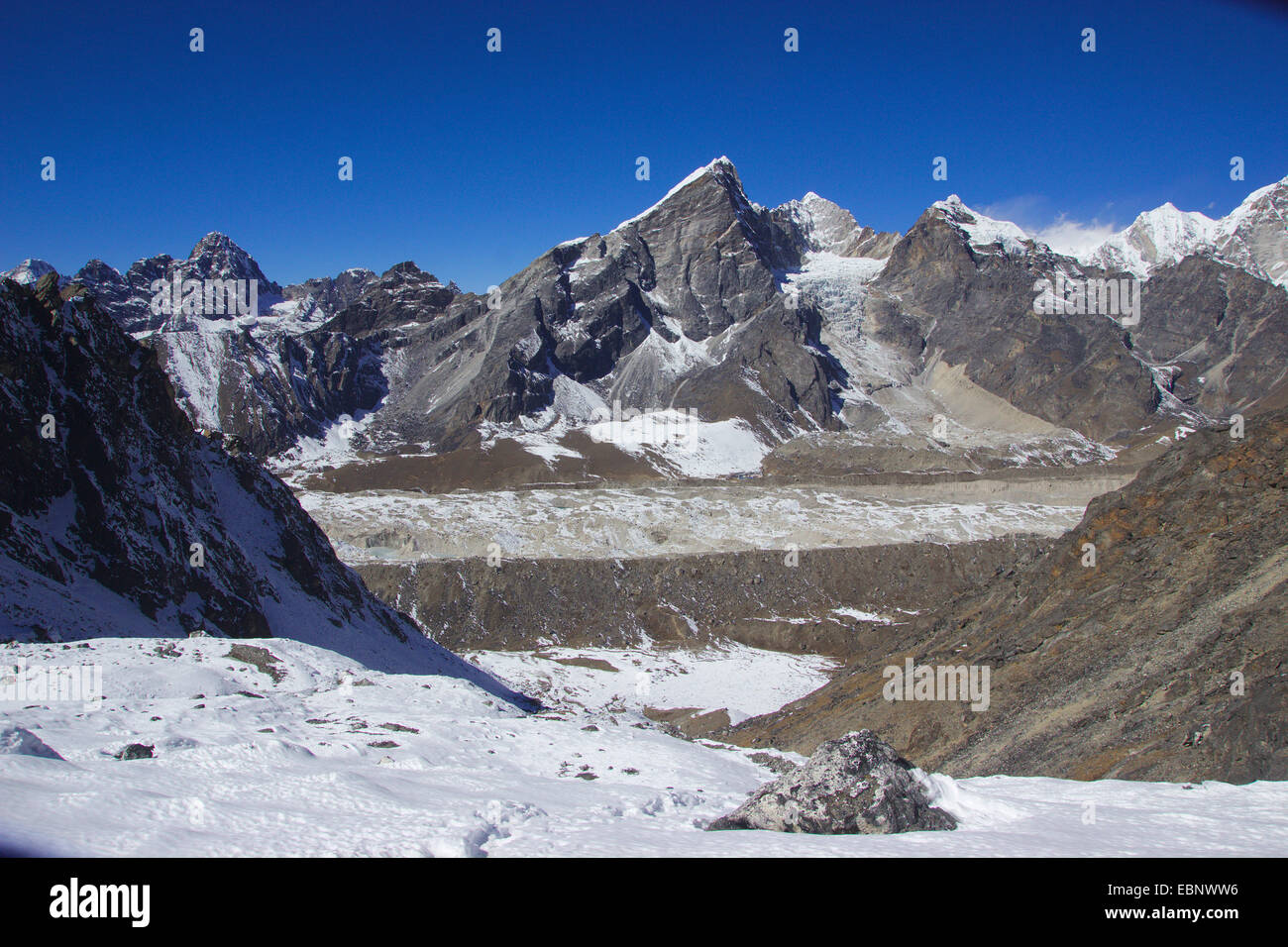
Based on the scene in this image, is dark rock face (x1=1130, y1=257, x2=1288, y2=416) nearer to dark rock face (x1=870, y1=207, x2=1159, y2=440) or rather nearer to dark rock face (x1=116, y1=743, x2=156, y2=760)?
dark rock face (x1=870, y1=207, x2=1159, y2=440)

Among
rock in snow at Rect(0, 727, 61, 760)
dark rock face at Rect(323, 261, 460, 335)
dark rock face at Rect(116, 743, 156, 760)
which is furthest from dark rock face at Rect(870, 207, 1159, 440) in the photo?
rock in snow at Rect(0, 727, 61, 760)

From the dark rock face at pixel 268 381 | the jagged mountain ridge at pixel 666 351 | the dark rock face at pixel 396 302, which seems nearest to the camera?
the dark rock face at pixel 268 381

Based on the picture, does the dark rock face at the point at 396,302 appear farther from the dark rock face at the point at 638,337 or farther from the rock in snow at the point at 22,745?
the rock in snow at the point at 22,745

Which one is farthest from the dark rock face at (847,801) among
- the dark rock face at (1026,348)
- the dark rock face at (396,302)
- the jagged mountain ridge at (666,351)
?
the dark rock face at (396,302)

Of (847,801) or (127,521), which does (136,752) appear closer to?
(847,801)
